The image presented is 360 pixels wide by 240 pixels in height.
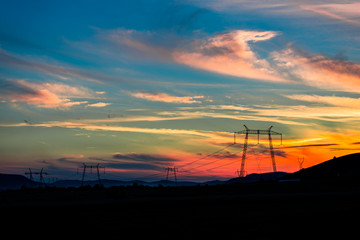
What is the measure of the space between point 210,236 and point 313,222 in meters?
12.8

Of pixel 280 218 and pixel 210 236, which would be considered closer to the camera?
pixel 210 236

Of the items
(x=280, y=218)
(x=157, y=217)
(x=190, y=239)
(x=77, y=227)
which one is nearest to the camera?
(x=190, y=239)

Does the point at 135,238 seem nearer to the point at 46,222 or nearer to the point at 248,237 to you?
the point at 248,237

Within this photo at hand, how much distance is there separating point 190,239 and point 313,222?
48.6 feet

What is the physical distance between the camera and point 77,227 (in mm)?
39844

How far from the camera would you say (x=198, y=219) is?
43.8 metres

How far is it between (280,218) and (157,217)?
13.5 metres

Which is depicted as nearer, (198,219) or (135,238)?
(135,238)

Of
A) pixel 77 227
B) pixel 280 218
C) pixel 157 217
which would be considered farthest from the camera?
pixel 157 217

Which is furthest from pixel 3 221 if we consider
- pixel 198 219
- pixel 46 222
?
pixel 198 219

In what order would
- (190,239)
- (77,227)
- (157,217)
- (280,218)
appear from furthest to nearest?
(157,217), (280,218), (77,227), (190,239)

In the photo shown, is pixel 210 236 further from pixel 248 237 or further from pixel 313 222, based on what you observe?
pixel 313 222

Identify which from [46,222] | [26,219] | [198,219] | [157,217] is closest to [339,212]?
[198,219]

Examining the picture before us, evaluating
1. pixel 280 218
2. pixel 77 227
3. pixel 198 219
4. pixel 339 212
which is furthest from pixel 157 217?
pixel 339 212
